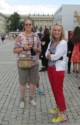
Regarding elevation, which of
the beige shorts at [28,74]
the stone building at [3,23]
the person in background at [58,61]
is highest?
the person in background at [58,61]

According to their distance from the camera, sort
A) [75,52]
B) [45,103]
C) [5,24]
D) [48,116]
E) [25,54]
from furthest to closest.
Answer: [5,24] < [75,52] < [45,103] < [25,54] < [48,116]

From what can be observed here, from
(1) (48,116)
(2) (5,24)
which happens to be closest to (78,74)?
(1) (48,116)

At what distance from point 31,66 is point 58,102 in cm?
118

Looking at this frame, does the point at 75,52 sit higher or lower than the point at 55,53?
lower

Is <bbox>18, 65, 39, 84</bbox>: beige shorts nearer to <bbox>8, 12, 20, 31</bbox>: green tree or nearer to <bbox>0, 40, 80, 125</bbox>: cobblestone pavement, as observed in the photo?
<bbox>0, 40, 80, 125</bbox>: cobblestone pavement

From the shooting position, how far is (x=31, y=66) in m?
7.27

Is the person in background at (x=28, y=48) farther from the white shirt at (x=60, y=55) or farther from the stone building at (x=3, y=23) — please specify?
the stone building at (x=3, y=23)

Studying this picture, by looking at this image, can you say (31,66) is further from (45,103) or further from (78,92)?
(78,92)

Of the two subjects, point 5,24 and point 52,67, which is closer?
point 52,67

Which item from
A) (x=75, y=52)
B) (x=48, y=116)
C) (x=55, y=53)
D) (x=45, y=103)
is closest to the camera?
(x=55, y=53)

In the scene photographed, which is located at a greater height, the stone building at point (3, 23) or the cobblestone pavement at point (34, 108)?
the cobblestone pavement at point (34, 108)

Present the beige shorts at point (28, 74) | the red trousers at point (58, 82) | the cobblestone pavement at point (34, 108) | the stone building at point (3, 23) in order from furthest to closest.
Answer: the stone building at point (3, 23) < the beige shorts at point (28, 74) < the cobblestone pavement at point (34, 108) < the red trousers at point (58, 82)

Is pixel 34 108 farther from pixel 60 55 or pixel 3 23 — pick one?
pixel 3 23

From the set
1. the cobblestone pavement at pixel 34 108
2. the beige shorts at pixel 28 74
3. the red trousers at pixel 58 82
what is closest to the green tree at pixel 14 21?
the cobblestone pavement at pixel 34 108
